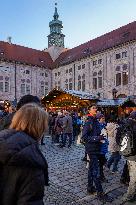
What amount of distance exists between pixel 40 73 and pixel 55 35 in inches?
526

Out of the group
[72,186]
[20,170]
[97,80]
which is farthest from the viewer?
[97,80]

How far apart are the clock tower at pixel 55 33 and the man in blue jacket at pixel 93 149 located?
50609mm

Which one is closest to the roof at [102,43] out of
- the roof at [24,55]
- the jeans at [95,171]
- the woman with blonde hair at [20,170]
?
the roof at [24,55]

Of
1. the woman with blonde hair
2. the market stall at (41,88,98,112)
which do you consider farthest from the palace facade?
the woman with blonde hair

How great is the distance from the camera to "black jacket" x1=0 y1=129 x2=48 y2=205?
6.80 feet

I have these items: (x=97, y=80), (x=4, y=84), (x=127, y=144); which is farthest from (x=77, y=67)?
(x=127, y=144)

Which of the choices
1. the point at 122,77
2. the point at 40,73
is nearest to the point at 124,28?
the point at 122,77

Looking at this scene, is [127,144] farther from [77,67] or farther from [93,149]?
[77,67]

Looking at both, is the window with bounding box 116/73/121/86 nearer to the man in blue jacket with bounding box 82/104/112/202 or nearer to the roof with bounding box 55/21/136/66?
the roof with bounding box 55/21/136/66

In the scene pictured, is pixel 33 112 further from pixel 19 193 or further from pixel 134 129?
pixel 134 129

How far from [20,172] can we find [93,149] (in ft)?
13.3

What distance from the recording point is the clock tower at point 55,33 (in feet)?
185

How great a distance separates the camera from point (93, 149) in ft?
19.8

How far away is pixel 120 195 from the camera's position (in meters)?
6.18
